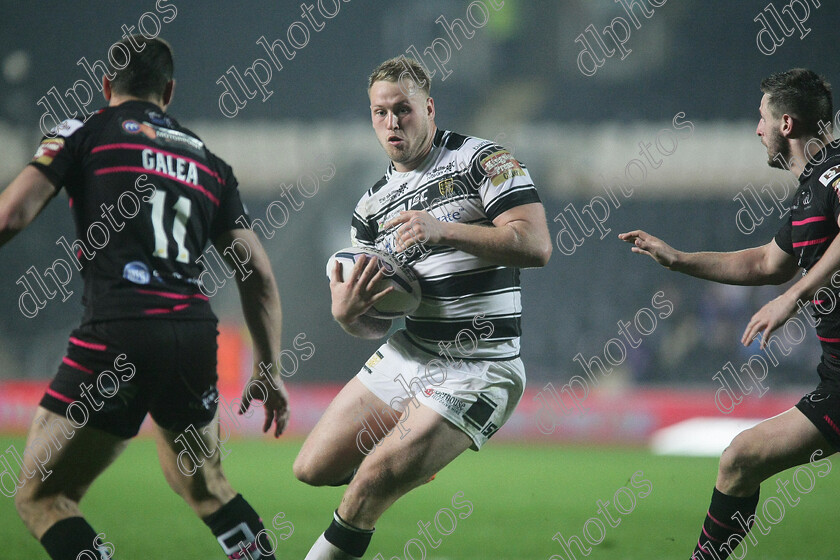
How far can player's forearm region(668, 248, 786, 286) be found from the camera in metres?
3.87

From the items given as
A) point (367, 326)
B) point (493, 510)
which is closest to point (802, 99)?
point (367, 326)

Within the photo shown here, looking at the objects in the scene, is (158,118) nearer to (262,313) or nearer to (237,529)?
(262,313)

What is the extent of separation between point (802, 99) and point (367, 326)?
88.4 inches

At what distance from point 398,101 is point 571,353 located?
1101cm

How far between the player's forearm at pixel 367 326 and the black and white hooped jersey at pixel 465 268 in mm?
170

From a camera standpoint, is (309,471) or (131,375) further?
(309,471)

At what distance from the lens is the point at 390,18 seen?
1572 centimetres

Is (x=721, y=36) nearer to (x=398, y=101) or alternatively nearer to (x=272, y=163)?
(x=272, y=163)

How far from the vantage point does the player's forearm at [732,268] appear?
3.87 m

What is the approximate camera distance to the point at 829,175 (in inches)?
132

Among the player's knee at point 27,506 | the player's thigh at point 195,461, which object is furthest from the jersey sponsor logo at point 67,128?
the player's knee at point 27,506

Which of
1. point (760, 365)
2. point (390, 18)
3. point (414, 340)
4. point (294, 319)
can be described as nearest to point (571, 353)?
point (760, 365)

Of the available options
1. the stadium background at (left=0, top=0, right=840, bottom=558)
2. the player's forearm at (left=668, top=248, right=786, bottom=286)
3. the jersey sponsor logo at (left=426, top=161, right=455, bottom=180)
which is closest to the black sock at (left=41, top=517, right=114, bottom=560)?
the jersey sponsor logo at (left=426, top=161, right=455, bottom=180)

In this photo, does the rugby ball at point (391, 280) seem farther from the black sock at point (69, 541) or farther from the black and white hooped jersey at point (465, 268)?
the black sock at point (69, 541)
